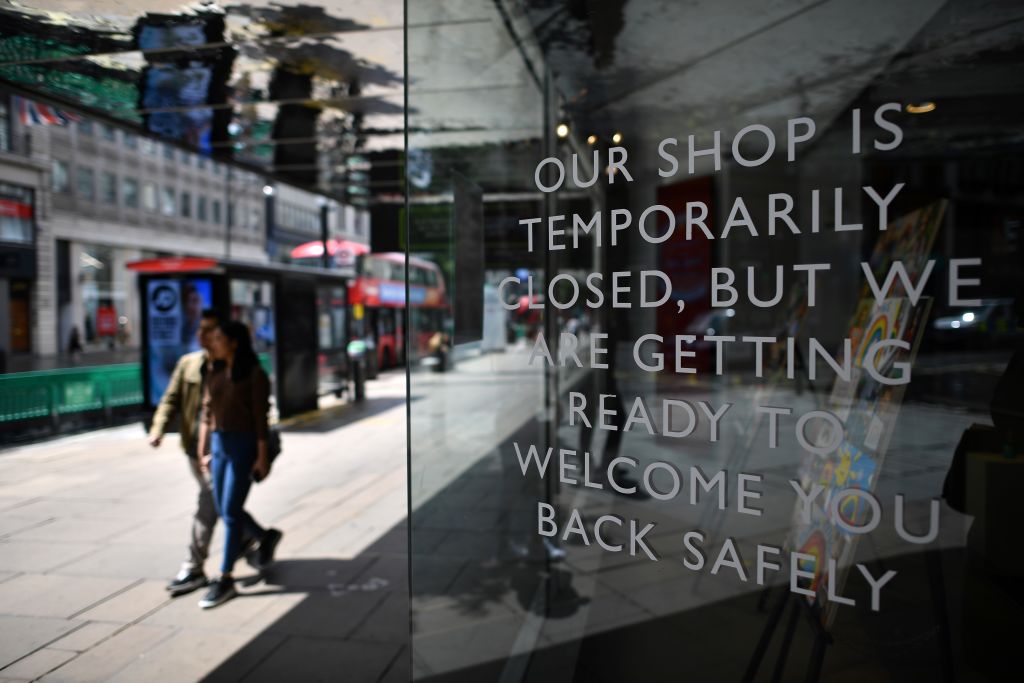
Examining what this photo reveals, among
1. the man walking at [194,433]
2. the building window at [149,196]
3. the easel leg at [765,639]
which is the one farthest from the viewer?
the building window at [149,196]

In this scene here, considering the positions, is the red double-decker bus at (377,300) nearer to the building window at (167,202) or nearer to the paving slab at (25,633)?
the paving slab at (25,633)

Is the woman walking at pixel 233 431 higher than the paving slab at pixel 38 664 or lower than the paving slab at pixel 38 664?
higher

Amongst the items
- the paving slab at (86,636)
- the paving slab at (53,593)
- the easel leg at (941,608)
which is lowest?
the paving slab at (86,636)

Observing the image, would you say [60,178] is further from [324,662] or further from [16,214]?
[324,662]

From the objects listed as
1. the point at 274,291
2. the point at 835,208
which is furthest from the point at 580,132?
the point at 274,291

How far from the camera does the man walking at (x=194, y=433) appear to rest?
4.45 meters

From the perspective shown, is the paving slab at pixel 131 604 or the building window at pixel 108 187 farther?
the building window at pixel 108 187

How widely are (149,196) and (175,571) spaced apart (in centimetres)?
3877

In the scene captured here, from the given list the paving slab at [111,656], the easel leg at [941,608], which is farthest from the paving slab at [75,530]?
the easel leg at [941,608]

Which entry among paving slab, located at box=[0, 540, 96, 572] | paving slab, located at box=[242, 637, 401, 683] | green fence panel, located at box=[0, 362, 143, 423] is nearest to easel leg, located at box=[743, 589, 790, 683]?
paving slab, located at box=[242, 637, 401, 683]

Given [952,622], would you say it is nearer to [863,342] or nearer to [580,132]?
[863,342]

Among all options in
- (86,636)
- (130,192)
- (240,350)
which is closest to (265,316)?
(240,350)

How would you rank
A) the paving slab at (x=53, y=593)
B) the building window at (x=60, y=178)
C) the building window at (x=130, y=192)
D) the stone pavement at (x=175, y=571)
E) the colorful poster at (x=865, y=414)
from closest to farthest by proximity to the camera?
the colorful poster at (x=865, y=414), the stone pavement at (x=175, y=571), the paving slab at (x=53, y=593), the building window at (x=60, y=178), the building window at (x=130, y=192)

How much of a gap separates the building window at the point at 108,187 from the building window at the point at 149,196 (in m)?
2.03
